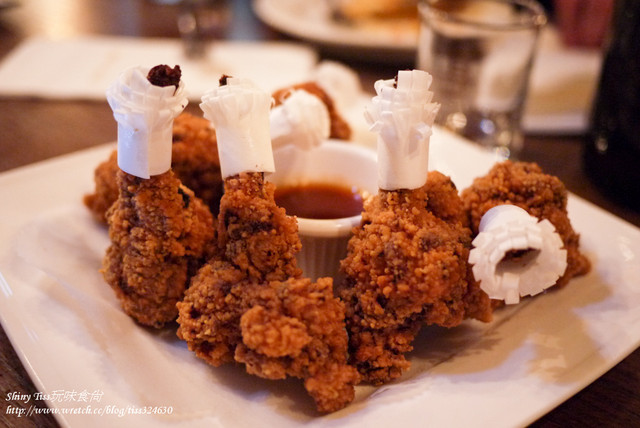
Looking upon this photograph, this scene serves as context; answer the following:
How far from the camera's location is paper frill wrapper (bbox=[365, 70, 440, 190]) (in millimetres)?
1243

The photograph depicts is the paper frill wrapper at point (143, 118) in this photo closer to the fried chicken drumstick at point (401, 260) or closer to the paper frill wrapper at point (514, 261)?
the fried chicken drumstick at point (401, 260)

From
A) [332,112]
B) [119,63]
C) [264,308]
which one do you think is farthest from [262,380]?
[119,63]

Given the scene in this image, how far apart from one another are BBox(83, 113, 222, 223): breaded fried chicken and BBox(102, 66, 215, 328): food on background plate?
26 cm

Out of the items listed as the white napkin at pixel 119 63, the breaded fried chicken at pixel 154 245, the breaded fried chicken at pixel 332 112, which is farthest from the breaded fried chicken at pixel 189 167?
the white napkin at pixel 119 63

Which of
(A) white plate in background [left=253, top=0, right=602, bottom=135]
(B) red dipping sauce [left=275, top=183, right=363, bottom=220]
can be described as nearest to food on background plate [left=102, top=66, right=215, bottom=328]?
(B) red dipping sauce [left=275, top=183, right=363, bottom=220]

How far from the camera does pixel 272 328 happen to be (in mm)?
1111

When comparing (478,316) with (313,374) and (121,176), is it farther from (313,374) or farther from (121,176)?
(121,176)

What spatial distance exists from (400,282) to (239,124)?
1.69 feet

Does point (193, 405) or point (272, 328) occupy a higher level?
point (272, 328)

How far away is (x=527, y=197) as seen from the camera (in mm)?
1471

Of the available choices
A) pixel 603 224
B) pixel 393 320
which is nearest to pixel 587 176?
pixel 603 224

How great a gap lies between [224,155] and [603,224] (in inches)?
48.3

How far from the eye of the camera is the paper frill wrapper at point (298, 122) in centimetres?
173

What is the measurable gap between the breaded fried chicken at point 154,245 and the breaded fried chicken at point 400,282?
39cm
